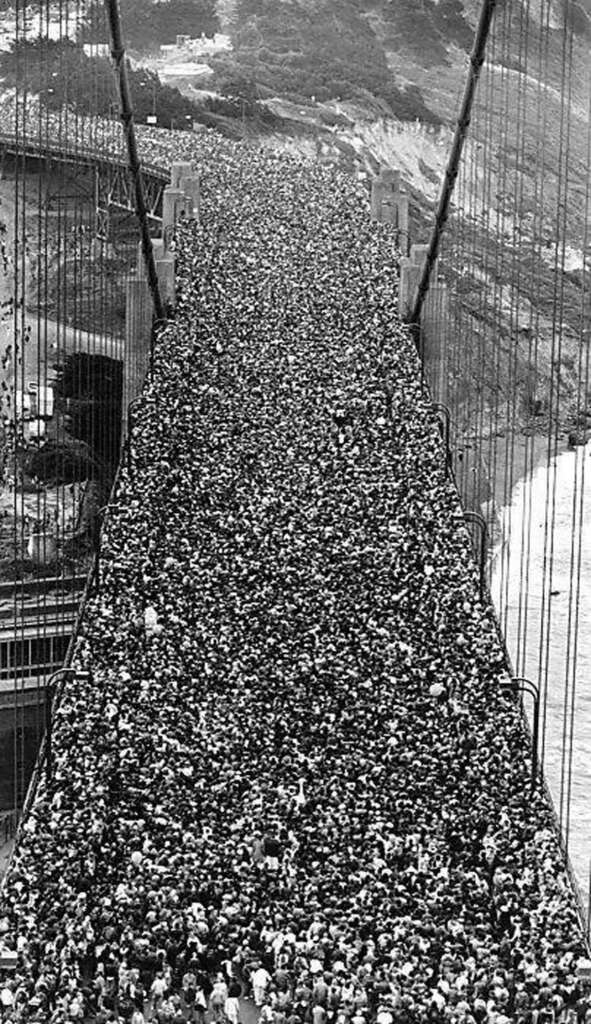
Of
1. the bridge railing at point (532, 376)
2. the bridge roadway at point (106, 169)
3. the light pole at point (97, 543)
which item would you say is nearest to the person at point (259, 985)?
the bridge railing at point (532, 376)

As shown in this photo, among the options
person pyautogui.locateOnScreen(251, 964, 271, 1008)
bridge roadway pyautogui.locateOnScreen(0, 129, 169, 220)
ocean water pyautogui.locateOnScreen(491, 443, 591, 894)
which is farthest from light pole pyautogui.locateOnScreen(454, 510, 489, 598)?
bridge roadway pyautogui.locateOnScreen(0, 129, 169, 220)

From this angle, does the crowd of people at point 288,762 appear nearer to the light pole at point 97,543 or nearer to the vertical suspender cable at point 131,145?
the light pole at point 97,543

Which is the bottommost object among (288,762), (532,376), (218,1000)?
(532,376)

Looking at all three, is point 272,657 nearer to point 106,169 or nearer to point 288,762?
point 288,762

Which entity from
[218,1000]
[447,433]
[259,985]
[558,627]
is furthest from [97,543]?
[558,627]

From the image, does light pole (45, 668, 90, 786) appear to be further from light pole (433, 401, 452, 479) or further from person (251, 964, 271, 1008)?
light pole (433, 401, 452, 479)

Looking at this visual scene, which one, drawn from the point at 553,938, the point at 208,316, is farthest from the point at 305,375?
the point at 553,938
